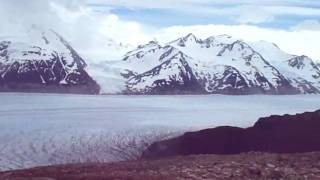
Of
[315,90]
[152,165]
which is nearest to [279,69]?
[315,90]

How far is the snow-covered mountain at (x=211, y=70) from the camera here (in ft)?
536

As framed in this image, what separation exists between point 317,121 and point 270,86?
480 feet

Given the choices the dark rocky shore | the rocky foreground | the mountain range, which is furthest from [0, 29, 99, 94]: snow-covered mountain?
the rocky foreground

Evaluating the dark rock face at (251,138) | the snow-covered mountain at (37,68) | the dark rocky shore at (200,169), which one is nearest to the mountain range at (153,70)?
the snow-covered mountain at (37,68)

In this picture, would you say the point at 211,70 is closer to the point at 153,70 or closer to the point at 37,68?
the point at 153,70

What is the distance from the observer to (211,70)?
172 metres

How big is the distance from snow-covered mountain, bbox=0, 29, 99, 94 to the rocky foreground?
117531 mm

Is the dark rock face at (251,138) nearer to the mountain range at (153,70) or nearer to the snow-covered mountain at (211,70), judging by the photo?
the mountain range at (153,70)

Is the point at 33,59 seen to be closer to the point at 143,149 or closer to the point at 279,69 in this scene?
the point at 279,69

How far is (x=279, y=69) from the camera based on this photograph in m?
192

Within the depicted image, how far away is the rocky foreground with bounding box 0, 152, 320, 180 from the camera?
55.7 ft

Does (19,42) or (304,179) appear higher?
(19,42)

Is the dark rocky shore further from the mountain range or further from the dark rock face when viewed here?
the mountain range

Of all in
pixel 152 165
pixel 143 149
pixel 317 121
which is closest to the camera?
pixel 152 165
